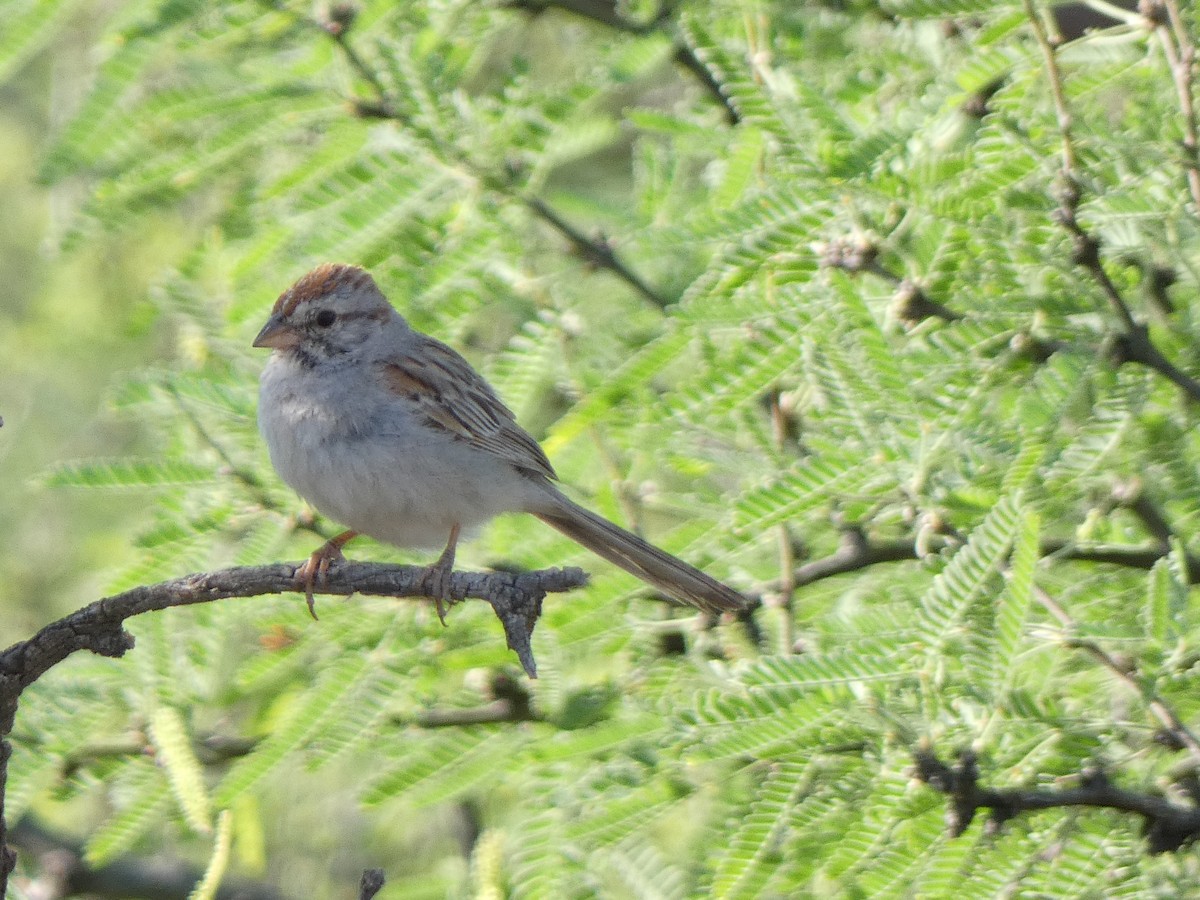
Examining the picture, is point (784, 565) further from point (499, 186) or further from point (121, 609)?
point (121, 609)

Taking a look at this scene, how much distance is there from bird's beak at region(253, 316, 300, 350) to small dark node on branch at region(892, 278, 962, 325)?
5.05 ft

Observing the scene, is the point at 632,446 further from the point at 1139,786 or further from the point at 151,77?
A: the point at 151,77

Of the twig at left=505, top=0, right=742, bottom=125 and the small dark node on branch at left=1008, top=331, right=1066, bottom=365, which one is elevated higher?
the twig at left=505, top=0, right=742, bottom=125

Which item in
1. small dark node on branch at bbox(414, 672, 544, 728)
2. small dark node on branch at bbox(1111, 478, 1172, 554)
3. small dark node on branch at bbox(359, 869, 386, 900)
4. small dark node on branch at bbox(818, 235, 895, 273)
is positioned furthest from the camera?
small dark node on branch at bbox(414, 672, 544, 728)

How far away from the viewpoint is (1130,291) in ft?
10.8

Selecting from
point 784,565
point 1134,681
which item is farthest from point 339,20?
point 1134,681

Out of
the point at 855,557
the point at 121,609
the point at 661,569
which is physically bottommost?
the point at 855,557

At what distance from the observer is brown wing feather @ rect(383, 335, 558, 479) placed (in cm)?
389

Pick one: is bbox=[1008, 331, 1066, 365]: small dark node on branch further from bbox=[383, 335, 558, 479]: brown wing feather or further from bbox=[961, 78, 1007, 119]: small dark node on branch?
bbox=[383, 335, 558, 479]: brown wing feather

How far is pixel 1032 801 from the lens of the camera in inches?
110

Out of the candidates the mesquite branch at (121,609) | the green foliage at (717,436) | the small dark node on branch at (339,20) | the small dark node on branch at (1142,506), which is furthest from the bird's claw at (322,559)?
the small dark node on branch at (1142,506)

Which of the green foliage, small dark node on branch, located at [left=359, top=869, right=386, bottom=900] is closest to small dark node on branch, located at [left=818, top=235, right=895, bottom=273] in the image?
the green foliage

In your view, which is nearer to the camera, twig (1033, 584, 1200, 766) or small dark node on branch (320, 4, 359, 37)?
twig (1033, 584, 1200, 766)

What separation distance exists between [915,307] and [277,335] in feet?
5.25
